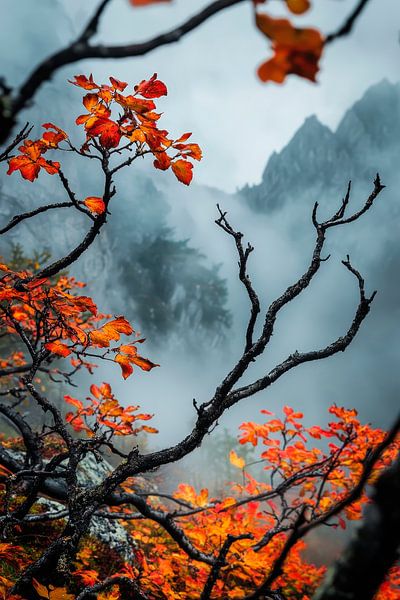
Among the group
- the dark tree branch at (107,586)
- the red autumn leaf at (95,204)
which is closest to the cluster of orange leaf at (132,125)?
the red autumn leaf at (95,204)

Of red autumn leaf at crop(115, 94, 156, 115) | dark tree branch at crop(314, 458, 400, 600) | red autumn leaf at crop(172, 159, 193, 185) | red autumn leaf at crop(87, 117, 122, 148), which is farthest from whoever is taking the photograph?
red autumn leaf at crop(172, 159, 193, 185)

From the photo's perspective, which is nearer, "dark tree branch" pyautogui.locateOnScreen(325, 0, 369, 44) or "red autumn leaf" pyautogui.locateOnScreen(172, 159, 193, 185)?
"dark tree branch" pyautogui.locateOnScreen(325, 0, 369, 44)

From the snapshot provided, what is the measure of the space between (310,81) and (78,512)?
257 cm

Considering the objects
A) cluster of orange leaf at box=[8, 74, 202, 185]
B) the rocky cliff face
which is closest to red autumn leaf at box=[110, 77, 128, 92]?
cluster of orange leaf at box=[8, 74, 202, 185]

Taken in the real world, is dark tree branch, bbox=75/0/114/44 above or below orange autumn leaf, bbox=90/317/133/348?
below

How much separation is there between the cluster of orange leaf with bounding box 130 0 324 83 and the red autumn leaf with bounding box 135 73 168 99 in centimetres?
124

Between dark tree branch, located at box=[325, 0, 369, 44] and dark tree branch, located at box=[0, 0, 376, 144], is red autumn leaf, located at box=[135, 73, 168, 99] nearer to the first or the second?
dark tree branch, located at box=[0, 0, 376, 144]

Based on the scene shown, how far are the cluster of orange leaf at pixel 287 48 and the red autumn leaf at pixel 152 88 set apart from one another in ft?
4.08

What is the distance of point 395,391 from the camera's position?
56.6 meters

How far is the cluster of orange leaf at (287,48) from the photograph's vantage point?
689 mm

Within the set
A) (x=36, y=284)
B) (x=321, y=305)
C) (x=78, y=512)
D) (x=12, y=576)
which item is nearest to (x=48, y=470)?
(x=78, y=512)

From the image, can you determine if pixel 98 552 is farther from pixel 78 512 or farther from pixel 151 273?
pixel 151 273

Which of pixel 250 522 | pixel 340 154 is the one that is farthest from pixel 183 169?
pixel 340 154

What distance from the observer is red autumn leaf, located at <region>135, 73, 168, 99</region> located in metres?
1.84
